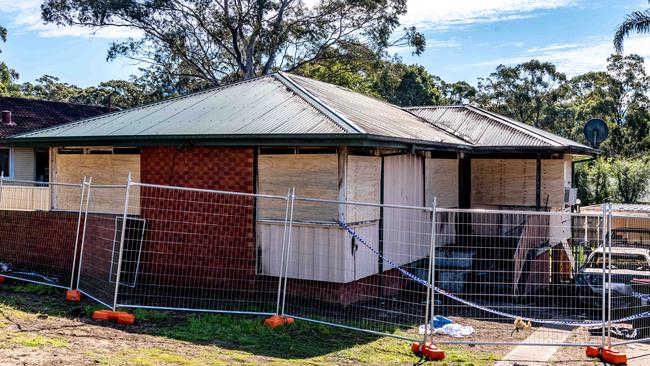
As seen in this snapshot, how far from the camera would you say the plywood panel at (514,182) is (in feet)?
51.2

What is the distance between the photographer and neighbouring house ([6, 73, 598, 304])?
35.7 feet

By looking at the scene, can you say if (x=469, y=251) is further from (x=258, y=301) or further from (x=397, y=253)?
(x=258, y=301)

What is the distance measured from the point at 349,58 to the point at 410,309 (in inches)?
996

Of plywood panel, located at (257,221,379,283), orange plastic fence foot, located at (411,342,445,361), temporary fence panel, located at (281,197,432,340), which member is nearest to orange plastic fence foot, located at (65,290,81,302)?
plywood panel, located at (257,221,379,283)

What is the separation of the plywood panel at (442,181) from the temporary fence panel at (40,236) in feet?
25.2

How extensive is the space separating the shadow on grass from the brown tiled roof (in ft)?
58.5

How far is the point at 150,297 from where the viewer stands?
436 inches

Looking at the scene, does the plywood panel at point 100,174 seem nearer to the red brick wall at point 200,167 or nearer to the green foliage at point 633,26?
the red brick wall at point 200,167

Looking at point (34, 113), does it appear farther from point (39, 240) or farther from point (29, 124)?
point (39, 240)

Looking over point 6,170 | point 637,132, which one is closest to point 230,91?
point 6,170

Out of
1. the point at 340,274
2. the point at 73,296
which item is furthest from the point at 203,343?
the point at 73,296

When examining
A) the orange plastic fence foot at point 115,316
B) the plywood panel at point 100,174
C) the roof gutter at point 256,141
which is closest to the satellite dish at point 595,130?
the roof gutter at point 256,141

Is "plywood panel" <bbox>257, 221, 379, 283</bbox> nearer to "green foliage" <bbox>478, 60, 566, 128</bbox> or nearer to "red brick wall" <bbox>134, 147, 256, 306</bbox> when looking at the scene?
"red brick wall" <bbox>134, 147, 256, 306</bbox>

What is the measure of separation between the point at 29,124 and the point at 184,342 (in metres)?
22.5
